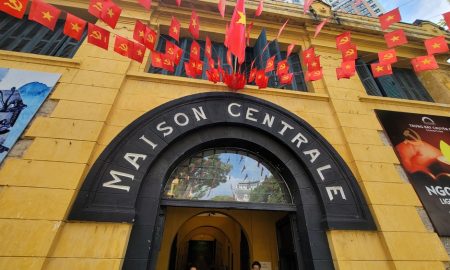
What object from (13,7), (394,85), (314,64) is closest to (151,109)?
(13,7)

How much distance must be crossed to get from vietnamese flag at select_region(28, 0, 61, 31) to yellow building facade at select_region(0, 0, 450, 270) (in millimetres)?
1255

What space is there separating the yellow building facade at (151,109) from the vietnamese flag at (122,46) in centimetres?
75

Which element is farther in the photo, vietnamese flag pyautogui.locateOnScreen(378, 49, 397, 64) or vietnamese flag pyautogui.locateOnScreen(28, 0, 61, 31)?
vietnamese flag pyautogui.locateOnScreen(378, 49, 397, 64)

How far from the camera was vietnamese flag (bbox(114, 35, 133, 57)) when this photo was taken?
4.32 meters

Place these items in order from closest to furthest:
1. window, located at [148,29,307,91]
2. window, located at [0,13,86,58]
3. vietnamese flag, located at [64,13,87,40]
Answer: vietnamese flag, located at [64,13,87,40] → window, located at [0,13,86,58] → window, located at [148,29,307,91]

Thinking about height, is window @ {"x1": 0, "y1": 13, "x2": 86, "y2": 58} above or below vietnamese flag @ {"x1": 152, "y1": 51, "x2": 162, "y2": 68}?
above

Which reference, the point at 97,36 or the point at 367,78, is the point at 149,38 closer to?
the point at 97,36

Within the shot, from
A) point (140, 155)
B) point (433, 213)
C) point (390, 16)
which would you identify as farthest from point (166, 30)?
point (433, 213)

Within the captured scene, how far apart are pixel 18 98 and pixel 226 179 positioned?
4397mm

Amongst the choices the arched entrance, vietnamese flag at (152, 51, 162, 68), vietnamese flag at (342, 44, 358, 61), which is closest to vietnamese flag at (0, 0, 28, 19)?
vietnamese flag at (152, 51, 162, 68)

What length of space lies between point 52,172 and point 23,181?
39cm

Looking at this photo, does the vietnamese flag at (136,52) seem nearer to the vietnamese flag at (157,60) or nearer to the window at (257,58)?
the vietnamese flag at (157,60)

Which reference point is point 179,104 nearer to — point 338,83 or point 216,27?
point 216,27

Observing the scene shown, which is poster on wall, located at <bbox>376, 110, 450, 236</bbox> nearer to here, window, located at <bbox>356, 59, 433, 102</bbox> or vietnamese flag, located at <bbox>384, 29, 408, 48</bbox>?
window, located at <bbox>356, 59, 433, 102</bbox>
